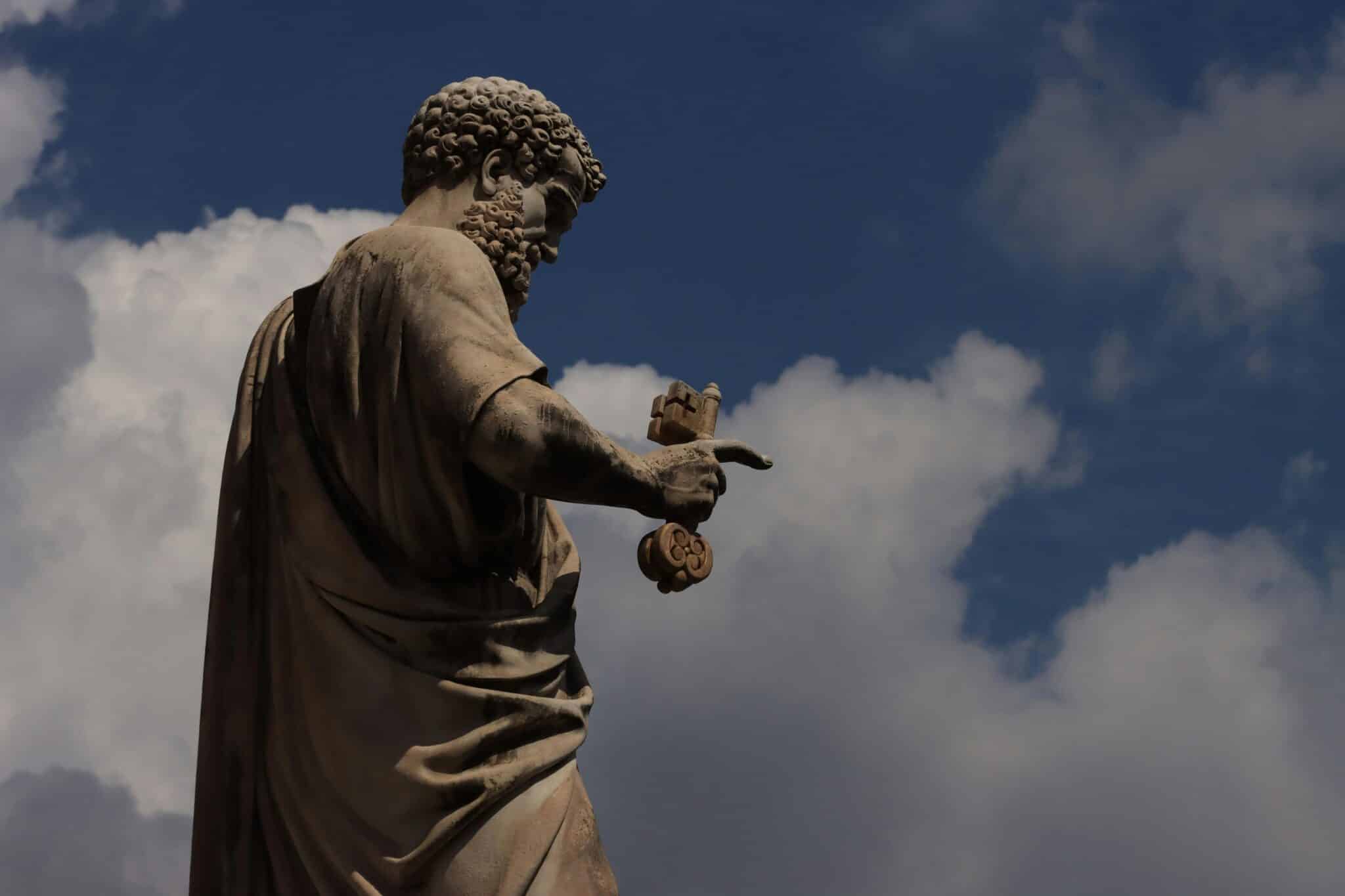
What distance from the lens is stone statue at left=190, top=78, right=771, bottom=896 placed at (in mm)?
7406

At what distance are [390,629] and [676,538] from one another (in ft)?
3.39

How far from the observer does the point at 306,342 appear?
8023 millimetres

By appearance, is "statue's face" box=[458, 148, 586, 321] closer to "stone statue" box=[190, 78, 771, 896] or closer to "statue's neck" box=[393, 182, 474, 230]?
"statue's neck" box=[393, 182, 474, 230]

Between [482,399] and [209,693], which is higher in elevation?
[482,399]

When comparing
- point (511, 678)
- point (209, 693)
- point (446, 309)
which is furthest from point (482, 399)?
point (209, 693)

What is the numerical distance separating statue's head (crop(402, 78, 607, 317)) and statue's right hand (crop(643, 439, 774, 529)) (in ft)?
3.22

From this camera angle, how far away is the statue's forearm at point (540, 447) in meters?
7.34

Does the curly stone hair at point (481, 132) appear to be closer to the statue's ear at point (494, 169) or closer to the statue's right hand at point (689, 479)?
the statue's ear at point (494, 169)

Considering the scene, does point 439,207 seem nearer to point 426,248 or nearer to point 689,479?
point 426,248

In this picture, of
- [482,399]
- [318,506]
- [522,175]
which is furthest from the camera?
[522,175]

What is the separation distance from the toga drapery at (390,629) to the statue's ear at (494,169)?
460 mm

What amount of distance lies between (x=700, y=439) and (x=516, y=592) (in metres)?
0.89

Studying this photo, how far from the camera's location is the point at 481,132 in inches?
331

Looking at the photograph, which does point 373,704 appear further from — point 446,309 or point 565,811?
point 446,309
